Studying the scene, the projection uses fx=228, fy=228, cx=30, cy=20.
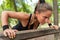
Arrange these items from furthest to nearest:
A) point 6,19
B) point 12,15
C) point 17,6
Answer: point 17,6 → point 12,15 → point 6,19

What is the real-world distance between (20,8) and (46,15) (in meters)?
1.60

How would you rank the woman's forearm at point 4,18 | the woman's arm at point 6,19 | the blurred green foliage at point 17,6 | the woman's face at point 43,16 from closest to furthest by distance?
the woman's arm at point 6,19, the woman's forearm at point 4,18, the woman's face at point 43,16, the blurred green foliage at point 17,6

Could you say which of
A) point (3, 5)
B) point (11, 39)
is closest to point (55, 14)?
point (11, 39)

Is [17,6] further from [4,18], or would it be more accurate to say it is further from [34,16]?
[4,18]

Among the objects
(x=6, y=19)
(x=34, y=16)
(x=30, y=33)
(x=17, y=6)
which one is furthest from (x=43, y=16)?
(x=17, y=6)

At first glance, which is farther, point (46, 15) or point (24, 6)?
point (24, 6)

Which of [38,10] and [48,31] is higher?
[38,10]

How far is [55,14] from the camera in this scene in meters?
2.28

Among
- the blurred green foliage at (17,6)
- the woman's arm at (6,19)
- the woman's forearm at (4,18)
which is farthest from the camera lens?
the blurred green foliage at (17,6)

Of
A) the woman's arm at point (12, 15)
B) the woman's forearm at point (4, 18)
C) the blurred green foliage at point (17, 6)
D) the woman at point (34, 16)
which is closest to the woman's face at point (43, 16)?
the woman at point (34, 16)

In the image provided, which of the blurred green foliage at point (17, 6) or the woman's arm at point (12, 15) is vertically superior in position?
the woman's arm at point (12, 15)

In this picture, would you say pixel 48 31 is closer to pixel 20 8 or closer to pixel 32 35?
pixel 32 35

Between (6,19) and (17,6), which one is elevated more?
(6,19)

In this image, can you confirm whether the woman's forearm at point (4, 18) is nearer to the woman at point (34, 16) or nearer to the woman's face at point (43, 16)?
the woman at point (34, 16)
